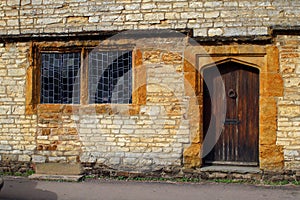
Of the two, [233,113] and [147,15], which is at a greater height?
[147,15]

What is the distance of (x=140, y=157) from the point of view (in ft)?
20.4

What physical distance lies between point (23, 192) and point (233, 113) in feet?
13.1

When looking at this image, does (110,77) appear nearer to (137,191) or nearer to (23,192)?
(137,191)

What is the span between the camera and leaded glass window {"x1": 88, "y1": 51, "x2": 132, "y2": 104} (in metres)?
6.43

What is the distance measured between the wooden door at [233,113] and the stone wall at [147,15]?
818mm

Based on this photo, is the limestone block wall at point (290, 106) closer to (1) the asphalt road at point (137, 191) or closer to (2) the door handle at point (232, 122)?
(1) the asphalt road at point (137, 191)

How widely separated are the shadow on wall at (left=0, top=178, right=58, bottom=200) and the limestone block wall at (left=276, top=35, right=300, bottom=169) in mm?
4056

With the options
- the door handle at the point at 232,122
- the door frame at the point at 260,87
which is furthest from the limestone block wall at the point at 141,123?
the door handle at the point at 232,122

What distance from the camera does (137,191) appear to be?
543cm

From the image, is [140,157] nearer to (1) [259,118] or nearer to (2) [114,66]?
(2) [114,66]

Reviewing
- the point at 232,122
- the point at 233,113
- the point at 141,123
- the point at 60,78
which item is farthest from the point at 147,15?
the point at 232,122

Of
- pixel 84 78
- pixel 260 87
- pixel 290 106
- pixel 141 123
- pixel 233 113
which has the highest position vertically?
pixel 84 78

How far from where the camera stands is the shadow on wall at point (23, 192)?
16.9 feet

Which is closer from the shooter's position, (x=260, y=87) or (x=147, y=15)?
(x=260, y=87)
